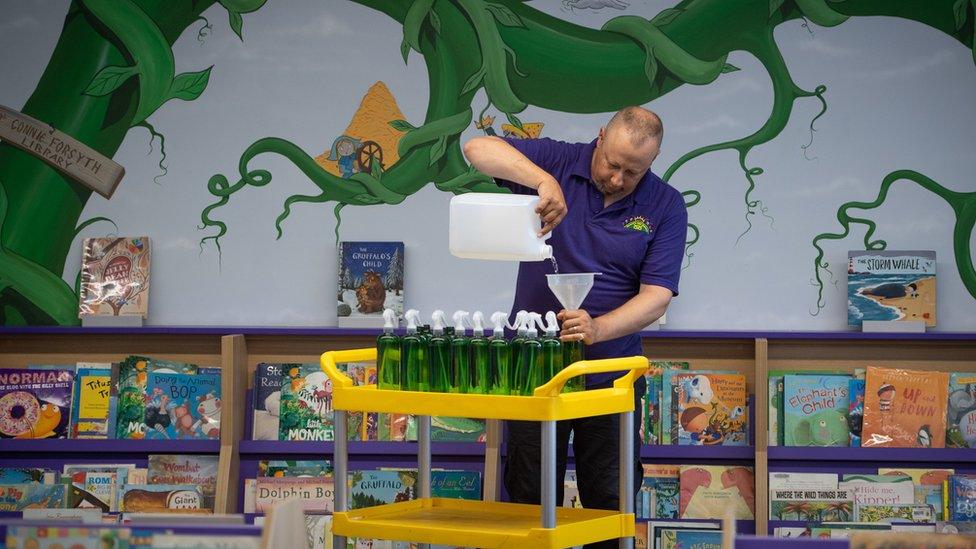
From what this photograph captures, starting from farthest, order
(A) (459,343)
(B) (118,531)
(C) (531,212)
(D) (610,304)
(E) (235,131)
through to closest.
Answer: (E) (235,131)
(D) (610,304)
(C) (531,212)
(A) (459,343)
(B) (118,531)

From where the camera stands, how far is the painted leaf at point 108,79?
493 cm

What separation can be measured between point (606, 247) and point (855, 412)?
5.45ft

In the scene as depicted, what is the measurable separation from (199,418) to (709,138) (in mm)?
2394

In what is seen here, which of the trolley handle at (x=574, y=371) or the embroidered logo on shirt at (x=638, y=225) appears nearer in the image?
the trolley handle at (x=574, y=371)

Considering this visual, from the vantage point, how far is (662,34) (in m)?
4.79

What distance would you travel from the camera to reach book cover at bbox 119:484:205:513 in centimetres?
466

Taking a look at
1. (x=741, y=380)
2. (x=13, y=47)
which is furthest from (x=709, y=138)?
(x=13, y=47)

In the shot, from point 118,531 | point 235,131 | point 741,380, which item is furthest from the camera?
point 235,131

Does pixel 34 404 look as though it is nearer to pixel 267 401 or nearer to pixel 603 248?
pixel 267 401

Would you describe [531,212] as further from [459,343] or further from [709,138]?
[709,138]

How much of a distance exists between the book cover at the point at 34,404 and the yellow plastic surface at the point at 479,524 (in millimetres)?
2153

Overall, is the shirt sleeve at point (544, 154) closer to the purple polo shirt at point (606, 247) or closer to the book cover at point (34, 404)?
the purple polo shirt at point (606, 247)

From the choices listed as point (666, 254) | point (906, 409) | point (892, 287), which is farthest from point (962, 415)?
point (666, 254)

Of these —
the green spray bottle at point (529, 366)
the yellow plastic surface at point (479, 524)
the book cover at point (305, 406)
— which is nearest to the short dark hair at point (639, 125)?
the green spray bottle at point (529, 366)
